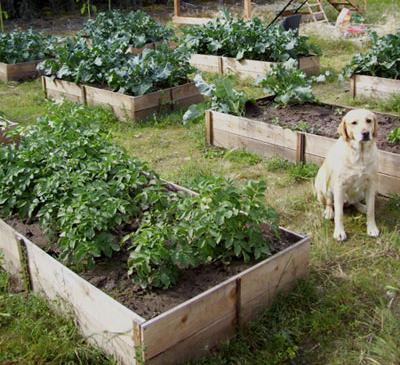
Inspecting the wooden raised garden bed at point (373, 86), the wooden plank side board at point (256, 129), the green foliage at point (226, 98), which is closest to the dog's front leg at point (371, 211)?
the wooden plank side board at point (256, 129)

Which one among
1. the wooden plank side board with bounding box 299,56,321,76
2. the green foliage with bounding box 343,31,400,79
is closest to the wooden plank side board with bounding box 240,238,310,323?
the green foliage with bounding box 343,31,400,79

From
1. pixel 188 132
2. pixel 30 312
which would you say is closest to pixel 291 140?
pixel 188 132

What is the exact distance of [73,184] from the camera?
4.18 metres

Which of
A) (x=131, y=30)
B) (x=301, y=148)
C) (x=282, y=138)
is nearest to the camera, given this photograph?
(x=301, y=148)

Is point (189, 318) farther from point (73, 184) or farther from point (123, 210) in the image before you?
point (73, 184)

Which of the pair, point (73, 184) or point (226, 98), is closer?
point (73, 184)

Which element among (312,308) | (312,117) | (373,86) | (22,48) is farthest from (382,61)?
(22,48)

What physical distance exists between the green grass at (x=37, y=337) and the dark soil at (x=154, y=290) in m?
0.33

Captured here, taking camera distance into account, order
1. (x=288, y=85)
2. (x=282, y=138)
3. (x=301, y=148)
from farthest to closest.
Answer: (x=288, y=85) → (x=282, y=138) → (x=301, y=148)

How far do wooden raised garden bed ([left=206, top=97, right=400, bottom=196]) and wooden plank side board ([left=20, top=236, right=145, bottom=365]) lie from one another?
3024 mm

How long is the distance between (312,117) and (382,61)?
2.15 m

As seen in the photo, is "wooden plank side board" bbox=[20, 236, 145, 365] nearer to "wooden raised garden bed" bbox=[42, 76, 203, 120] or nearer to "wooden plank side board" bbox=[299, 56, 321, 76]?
"wooden raised garden bed" bbox=[42, 76, 203, 120]

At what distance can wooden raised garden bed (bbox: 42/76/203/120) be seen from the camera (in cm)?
780

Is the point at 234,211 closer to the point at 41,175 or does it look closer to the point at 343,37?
the point at 41,175
